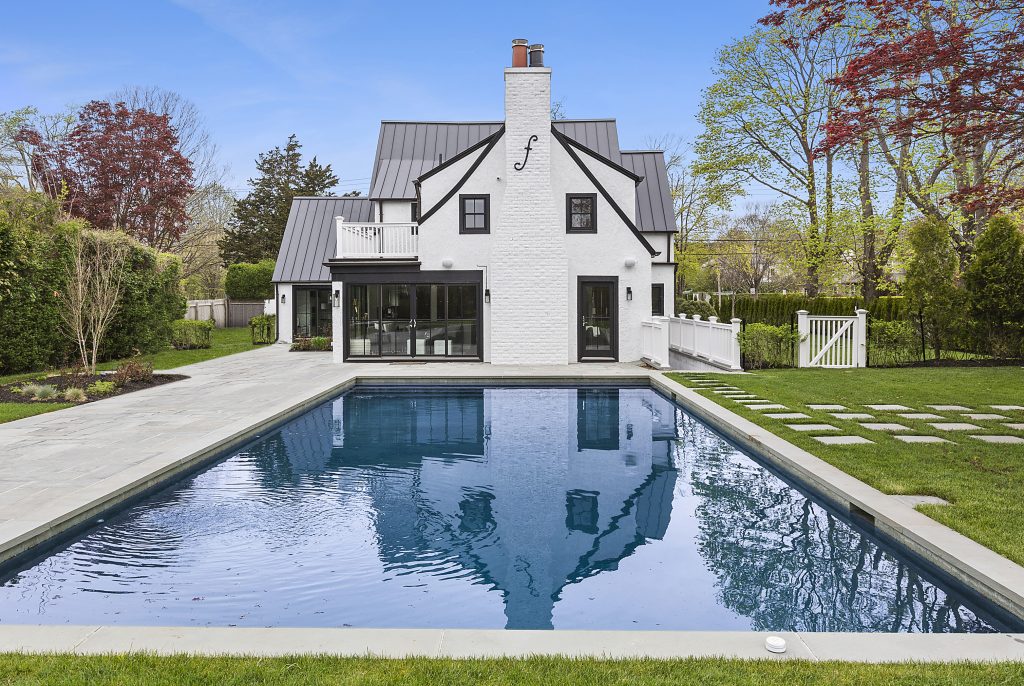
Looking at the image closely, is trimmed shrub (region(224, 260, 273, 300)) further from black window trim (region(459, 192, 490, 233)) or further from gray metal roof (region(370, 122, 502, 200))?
black window trim (region(459, 192, 490, 233))

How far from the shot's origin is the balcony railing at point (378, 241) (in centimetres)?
1691

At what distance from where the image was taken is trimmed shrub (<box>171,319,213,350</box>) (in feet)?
68.2

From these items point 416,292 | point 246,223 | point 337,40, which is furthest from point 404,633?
point 246,223

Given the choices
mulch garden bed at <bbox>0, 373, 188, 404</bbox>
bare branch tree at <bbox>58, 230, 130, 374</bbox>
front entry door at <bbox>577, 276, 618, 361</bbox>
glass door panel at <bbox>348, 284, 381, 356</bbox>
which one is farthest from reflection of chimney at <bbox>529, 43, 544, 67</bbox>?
mulch garden bed at <bbox>0, 373, 188, 404</bbox>

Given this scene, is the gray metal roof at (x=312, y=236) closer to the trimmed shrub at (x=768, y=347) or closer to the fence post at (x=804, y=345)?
the trimmed shrub at (x=768, y=347)

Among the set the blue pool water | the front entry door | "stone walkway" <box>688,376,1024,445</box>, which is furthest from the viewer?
the front entry door

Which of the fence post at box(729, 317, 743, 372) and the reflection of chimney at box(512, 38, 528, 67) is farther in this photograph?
the reflection of chimney at box(512, 38, 528, 67)

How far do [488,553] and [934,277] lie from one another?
13897 millimetres

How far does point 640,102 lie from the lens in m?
35.6

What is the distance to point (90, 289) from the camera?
13.8 m

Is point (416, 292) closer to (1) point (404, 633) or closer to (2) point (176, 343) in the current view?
(2) point (176, 343)

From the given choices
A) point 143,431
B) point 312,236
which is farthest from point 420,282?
point 143,431

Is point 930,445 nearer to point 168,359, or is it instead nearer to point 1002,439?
point 1002,439

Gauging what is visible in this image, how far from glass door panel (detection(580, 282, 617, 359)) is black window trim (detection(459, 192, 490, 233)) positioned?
2751mm
